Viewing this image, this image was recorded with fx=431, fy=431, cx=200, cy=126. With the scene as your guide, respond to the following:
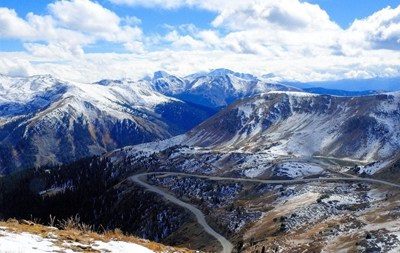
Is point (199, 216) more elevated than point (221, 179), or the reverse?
point (221, 179)

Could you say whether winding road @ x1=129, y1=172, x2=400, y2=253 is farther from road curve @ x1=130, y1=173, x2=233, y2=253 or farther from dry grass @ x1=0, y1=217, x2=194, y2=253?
dry grass @ x1=0, y1=217, x2=194, y2=253

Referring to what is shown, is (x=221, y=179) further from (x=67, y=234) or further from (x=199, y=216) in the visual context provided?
(x=67, y=234)

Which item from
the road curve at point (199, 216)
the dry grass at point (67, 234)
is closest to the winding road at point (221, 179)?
the road curve at point (199, 216)

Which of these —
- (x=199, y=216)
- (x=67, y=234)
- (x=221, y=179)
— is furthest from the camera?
(x=221, y=179)

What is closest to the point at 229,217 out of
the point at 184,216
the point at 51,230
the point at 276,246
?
the point at 184,216

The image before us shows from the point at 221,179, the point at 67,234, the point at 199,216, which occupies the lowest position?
the point at 199,216

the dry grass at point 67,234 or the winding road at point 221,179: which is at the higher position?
the dry grass at point 67,234

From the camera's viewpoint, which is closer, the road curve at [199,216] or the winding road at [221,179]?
the road curve at [199,216]

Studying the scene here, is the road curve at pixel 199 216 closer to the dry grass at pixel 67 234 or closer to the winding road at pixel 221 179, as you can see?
the winding road at pixel 221 179

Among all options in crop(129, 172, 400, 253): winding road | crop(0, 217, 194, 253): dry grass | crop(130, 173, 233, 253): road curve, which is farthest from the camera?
crop(129, 172, 400, 253): winding road

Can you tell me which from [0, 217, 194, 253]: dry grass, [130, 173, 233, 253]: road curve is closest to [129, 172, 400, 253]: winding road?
[130, 173, 233, 253]: road curve

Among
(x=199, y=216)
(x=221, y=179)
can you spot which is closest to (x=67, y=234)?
(x=199, y=216)

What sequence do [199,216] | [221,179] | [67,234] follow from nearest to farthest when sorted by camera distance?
[67,234] < [199,216] < [221,179]
